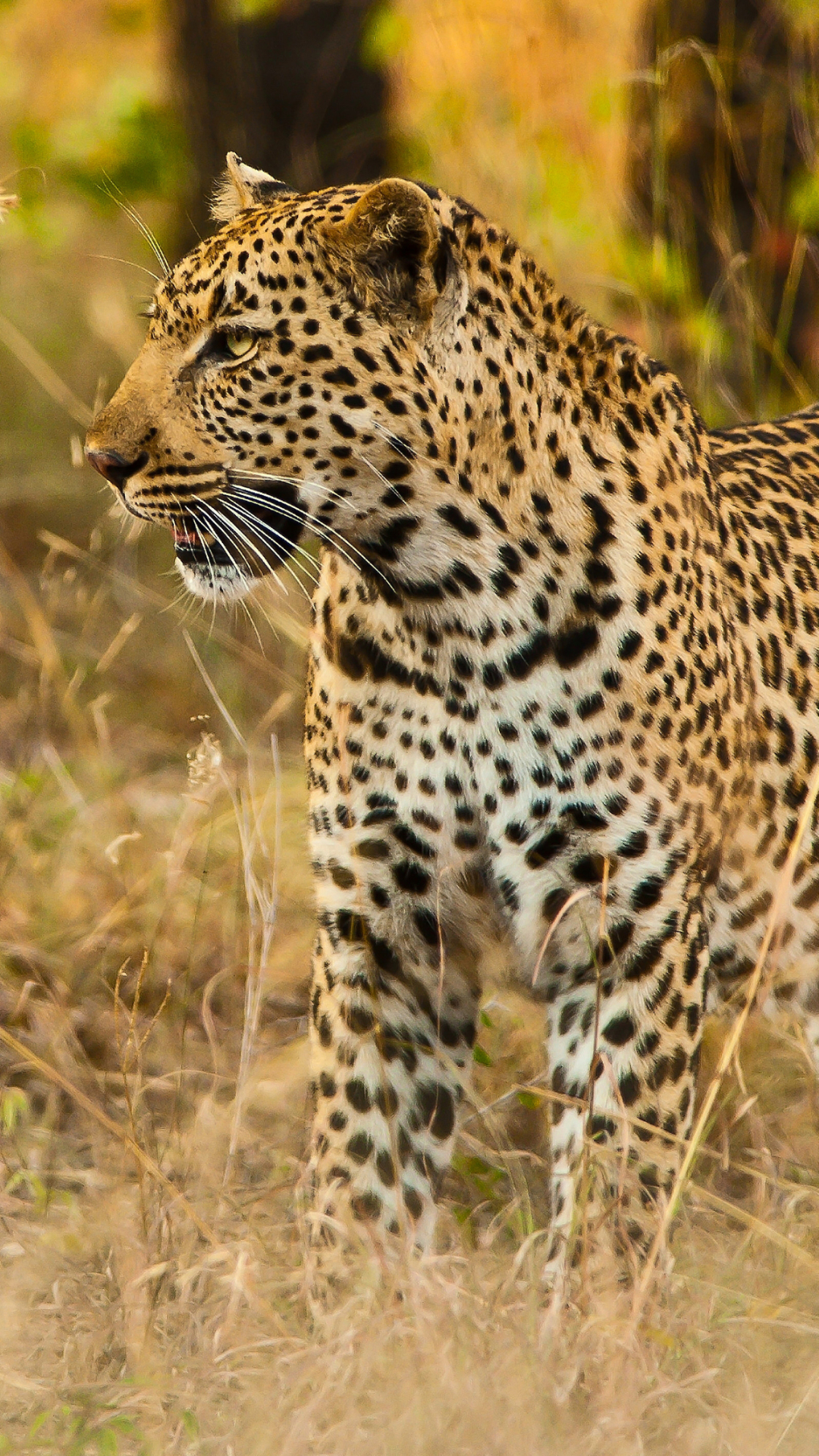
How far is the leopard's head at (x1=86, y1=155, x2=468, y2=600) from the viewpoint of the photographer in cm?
349

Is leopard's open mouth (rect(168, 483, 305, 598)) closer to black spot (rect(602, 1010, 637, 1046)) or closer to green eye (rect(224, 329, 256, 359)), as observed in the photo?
green eye (rect(224, 329, 256, 359))

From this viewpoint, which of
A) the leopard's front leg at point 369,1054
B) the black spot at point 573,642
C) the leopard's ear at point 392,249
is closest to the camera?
the leopard's ear at point 392,249

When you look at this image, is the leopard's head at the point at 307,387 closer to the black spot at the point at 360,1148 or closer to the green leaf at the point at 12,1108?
the black spot at the point at 360,1148

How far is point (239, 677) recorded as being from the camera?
7336 mm

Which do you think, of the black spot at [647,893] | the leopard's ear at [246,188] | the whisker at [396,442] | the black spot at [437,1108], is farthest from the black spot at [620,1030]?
the leopard's ear at [246,188]

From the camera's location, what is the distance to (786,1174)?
463 cm

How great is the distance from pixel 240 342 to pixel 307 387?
0.19 meters

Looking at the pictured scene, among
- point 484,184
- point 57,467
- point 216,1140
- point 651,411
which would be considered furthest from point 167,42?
point 216,1140

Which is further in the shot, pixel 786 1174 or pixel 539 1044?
pixel 539 1044

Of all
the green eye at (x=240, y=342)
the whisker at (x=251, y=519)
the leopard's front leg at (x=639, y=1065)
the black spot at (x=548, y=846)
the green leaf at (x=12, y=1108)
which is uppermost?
the green eye at (x=240, y=342)

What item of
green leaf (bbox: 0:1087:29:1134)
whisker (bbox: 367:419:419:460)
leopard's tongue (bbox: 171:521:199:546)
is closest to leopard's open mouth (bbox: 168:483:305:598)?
leopard's tongue (bbox: 171:521:199:546)

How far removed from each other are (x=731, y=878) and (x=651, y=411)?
1.11 m

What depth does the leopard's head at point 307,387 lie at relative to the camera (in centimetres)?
349

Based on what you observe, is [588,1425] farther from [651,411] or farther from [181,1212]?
[651,411]
